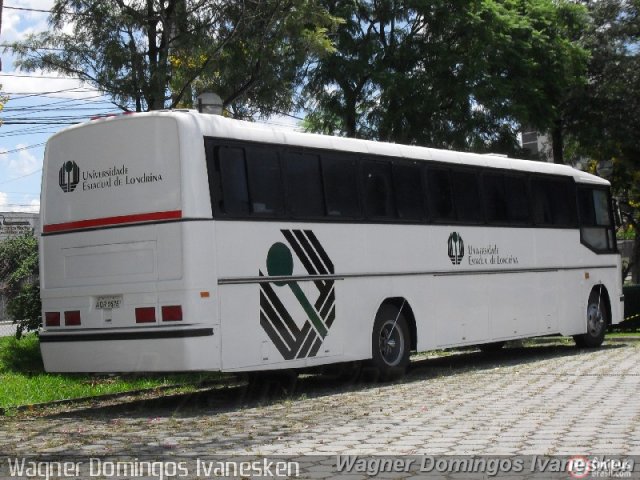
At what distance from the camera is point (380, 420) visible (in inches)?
424

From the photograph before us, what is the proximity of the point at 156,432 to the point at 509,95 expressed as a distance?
20.0 meters

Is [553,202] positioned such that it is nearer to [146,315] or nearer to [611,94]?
[146,315]

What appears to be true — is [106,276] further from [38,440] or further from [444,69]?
[444,69]

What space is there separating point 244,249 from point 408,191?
157 inches

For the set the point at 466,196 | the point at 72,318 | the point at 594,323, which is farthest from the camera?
the point at 594,323

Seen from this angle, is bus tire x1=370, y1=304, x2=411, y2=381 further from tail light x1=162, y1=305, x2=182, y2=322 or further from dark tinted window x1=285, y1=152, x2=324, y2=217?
tail light x1=162, y1=305, x2=182, y2=322

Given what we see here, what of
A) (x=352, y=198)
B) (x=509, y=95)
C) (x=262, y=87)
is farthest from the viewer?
(x=509, y=95)

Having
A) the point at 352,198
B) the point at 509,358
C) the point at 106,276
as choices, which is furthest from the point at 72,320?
the point at 509,358

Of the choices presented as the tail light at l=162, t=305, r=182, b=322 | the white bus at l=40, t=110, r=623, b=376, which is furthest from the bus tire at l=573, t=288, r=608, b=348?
the tail light at l=162, t=305, r=182, b=322

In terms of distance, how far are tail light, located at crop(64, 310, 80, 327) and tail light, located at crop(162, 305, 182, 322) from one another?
1.44m

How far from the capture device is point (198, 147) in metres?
12.5

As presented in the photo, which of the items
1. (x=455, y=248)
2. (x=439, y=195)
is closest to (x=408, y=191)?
(x=439, y=195)

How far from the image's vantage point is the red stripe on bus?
12.5 metres

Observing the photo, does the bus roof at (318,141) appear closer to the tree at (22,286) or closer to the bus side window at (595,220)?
the bus side window at (595,220)
